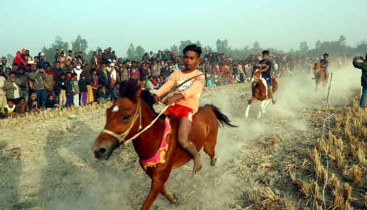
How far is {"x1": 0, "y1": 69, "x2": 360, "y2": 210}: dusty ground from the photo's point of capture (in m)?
5.02

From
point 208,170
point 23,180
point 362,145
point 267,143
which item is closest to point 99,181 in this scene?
point 23,180

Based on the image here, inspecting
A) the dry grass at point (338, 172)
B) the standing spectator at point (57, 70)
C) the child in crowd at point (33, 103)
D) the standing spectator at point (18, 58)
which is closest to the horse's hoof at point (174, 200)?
the dry grass at point (338, 172)

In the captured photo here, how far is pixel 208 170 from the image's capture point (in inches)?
237

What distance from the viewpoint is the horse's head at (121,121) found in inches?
118

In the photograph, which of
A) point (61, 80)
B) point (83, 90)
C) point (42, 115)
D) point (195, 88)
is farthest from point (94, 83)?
point (195, 88)

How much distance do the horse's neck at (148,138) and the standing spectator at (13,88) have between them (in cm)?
949

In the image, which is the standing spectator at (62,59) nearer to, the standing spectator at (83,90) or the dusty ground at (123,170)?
the standing spectator at (83,90)

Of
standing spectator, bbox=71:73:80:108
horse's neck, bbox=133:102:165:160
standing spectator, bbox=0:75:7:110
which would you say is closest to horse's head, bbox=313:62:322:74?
standing spectator, bbox=71:73:80:108

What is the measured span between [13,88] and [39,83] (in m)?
1.01

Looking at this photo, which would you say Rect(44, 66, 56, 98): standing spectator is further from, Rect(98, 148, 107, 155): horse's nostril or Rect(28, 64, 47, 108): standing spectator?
Rect(98, 148, 107, 155): horse's nostril

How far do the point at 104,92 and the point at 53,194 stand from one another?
8.70 m

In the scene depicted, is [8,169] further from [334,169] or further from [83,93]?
[334,169]

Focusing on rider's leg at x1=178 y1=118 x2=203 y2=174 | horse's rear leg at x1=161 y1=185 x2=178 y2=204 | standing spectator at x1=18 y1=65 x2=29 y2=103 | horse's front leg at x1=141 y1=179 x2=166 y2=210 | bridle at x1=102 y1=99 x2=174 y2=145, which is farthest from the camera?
standing spectator at x1=18 y1=65 x2=29 y2=103

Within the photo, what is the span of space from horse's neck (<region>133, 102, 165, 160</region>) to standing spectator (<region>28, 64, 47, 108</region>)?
959 centimetres
